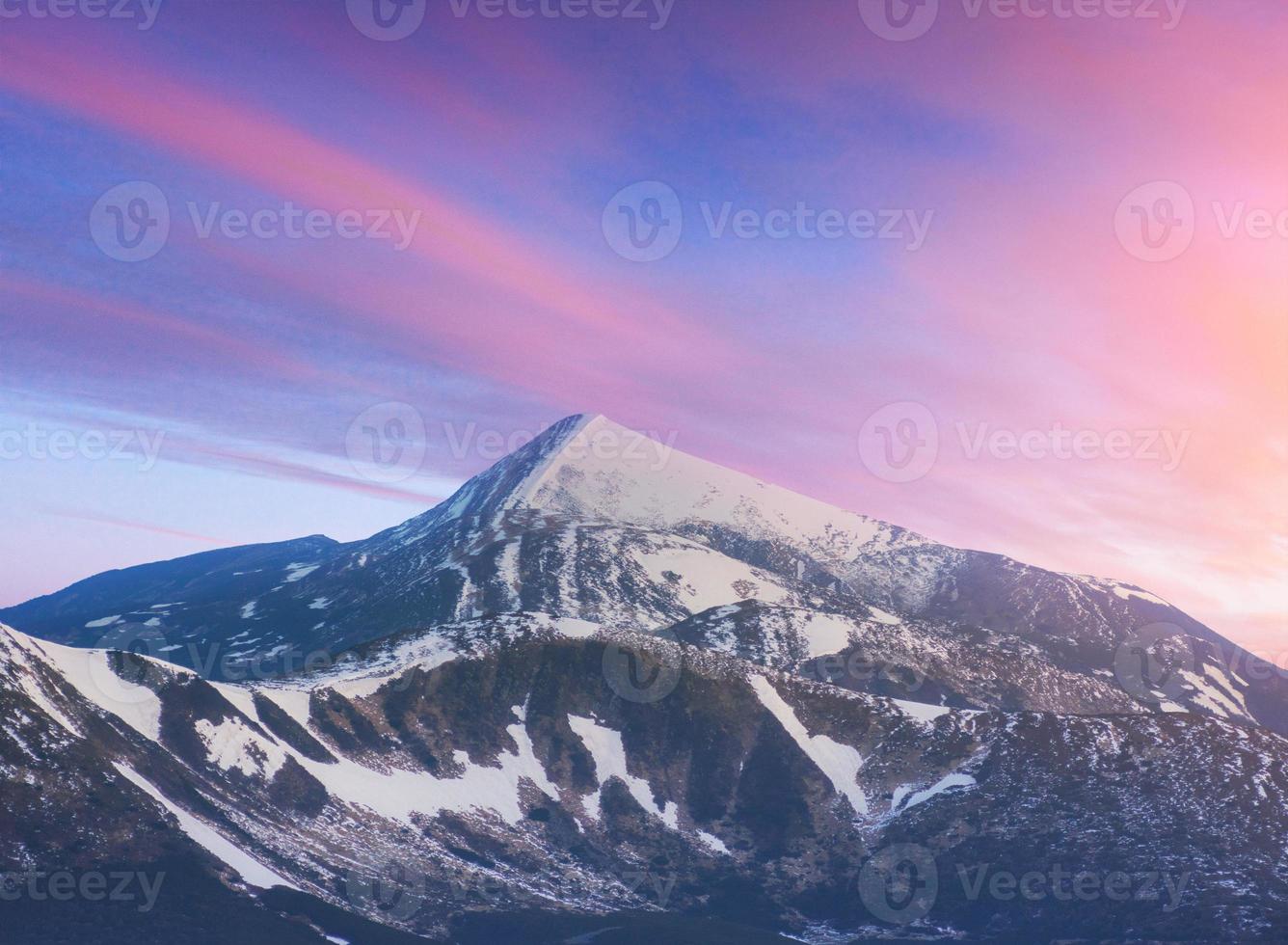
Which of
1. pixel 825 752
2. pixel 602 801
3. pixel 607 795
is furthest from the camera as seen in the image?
pixel 825 752

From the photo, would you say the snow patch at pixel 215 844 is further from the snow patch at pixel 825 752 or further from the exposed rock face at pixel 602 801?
the snow patch at pixel 825 752

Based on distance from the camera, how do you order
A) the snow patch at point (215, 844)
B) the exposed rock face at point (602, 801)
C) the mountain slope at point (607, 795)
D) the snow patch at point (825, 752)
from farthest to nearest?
the snow patch at point (825, 752)
the mountain slope at point (607, 795)
the exposed rock face at point (602, 801)
the snow patch at point (215, 844)

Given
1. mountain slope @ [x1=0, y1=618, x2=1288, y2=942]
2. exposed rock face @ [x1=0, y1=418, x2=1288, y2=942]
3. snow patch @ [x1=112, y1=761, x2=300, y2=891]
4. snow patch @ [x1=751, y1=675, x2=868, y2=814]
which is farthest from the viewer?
snow patch @ [x1=751, y1=675, x2=868, y2=814]

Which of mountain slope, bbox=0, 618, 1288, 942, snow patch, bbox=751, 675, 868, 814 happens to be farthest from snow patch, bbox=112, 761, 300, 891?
snow patch, bbox=751, 675, 868, 814

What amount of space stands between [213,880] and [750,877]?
74.1m

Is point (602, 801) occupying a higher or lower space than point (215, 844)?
higher

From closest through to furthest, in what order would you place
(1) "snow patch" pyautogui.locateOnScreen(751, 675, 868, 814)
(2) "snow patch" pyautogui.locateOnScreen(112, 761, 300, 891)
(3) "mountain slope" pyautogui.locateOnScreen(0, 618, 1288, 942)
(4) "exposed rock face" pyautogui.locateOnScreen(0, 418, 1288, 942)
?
(2) "snow patch" pyautogui.locateOnScreen(112, 761, 300, 891) → (4) "exposed rock face" pyautogui.locateOnScreen(0, 418, 1288, 942) → (3) "mountain slope" pyautogui.locateOnScreen(0, 618, 1288, 942) → (1) "snow patch" pyautogui.locateOnScreen(751, 675, 868, 814)

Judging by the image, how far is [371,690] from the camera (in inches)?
6314

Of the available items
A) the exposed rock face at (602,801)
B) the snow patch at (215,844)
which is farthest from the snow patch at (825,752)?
the snow patch at (215,844)

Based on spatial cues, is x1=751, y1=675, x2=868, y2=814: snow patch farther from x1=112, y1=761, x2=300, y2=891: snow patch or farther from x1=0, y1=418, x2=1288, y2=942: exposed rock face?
x1=112, y1=761, x2=300, y2=891: snow patch

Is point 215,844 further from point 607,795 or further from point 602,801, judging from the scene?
point 607,795

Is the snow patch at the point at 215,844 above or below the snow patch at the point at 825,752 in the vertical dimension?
below

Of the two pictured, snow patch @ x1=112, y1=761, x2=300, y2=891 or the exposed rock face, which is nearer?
snow patch @ x1=112, y1=761, x2=300, y2=891

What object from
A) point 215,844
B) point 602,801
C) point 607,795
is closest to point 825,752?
point 607,795
